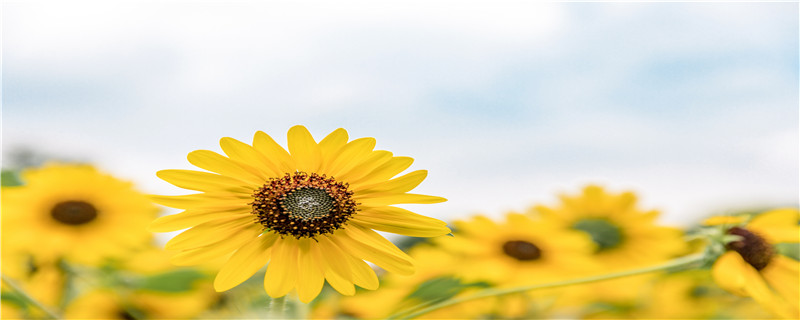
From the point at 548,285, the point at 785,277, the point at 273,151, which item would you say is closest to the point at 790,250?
the point at 785,277

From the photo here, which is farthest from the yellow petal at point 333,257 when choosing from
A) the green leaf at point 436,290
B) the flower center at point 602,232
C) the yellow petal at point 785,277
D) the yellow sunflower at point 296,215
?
the flower center at point 602,232

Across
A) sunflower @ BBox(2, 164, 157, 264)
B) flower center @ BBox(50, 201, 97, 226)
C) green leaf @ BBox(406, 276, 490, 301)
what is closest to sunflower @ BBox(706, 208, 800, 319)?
green leaf @ BBox(406, 276, 490, 301)

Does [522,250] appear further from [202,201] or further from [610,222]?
[202,201]

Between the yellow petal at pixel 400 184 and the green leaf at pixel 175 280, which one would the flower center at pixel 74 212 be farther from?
the yellow petal at pixel 400 184

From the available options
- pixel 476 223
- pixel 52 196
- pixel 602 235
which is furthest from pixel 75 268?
pixel 602 235

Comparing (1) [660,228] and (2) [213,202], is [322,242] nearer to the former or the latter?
(2) [213,202]

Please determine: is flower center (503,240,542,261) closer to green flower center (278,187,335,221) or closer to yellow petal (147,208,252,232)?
green flower center (278,187,335,221)
